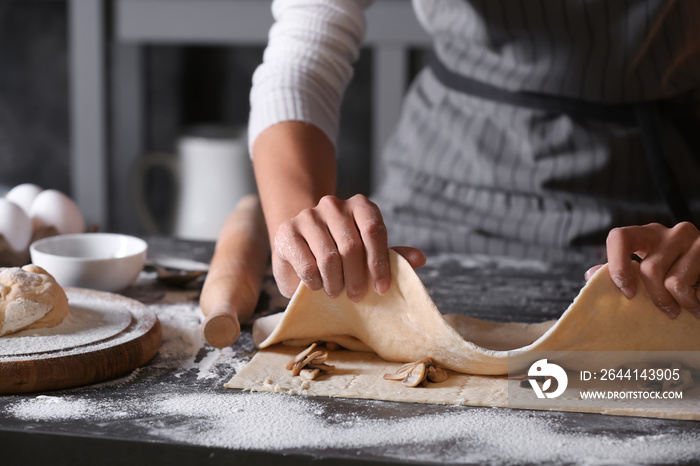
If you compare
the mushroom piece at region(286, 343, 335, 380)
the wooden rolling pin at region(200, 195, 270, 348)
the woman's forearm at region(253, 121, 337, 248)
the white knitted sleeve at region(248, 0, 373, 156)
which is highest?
the white knitted sleeve at region(248, 0, 373, 156)

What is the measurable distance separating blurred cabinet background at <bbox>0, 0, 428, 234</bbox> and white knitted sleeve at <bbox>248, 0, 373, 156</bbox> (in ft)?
→ 3.80

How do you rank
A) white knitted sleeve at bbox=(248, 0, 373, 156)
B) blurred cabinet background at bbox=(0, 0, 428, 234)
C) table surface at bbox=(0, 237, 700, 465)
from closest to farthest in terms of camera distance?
table surface at bbox=(0, 237, 700, 465)
white knitted sleeve at bbox=(248, 0, 373, 156)
blurred cabinet background at bbox=(0, 0, 428, 234)

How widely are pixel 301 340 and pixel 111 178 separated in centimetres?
201

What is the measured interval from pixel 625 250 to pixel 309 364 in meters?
0.36

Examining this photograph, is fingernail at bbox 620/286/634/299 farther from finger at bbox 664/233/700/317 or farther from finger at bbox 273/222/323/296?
finger at bbox 273/222/323/296

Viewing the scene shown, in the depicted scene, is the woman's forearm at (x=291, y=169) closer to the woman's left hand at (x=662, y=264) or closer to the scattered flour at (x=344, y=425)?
the scattered flour at (x=344, y=425)

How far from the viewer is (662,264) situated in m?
0.76

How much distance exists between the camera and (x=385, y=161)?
156 centimetres

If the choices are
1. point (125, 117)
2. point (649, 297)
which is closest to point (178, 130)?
point (125, 117)

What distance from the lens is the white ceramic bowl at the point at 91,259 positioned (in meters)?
1.01

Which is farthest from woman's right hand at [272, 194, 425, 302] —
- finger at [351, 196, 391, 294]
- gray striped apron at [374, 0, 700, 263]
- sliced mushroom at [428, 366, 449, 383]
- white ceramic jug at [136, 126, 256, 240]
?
white ceramic jug at [136, 126, 256, 240]

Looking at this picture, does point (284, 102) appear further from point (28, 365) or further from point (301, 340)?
point (28, 365)

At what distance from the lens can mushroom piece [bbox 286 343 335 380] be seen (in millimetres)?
791

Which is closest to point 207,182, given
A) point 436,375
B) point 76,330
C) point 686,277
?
point 76,330
